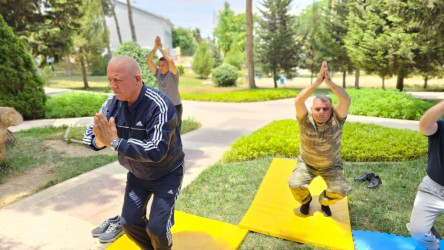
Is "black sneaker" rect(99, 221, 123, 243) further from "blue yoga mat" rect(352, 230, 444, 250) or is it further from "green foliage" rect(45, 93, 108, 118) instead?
"green foliage" rect(45, 93, 108, 118)

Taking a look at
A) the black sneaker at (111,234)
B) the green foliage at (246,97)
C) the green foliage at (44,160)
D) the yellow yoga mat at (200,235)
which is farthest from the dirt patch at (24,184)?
the green foliage at (246,97)

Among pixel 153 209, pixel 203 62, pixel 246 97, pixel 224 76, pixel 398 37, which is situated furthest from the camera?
pixel 203 62

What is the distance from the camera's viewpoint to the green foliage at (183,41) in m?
67.9

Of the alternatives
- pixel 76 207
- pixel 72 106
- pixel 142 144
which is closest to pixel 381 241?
pixel 142 144

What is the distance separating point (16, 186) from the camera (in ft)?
16.4

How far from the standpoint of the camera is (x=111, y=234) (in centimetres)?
349

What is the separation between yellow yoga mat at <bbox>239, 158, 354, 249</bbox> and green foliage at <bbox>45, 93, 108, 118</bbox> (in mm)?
9367

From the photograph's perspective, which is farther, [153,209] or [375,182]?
[375,182]

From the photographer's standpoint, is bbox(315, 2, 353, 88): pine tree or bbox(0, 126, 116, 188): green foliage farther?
bbox(315, 2, 353, 88): pine tree

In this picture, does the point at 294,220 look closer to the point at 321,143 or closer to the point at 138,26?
the point at 321,143

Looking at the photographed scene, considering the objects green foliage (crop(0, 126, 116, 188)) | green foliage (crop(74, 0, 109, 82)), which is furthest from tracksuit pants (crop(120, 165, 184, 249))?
green foliage (crop(74, 0, 109, 82))

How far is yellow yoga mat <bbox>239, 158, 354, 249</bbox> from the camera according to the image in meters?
3.31

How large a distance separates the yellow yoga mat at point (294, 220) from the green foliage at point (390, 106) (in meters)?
7.51

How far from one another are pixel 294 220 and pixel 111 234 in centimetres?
235
